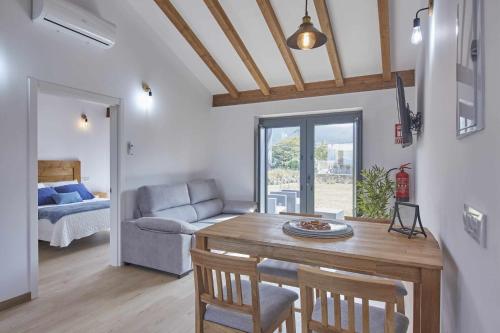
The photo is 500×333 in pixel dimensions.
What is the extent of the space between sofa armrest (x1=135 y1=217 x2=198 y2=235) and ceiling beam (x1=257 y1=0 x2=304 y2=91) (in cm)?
262

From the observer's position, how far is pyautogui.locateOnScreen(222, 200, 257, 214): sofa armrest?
5.00 m

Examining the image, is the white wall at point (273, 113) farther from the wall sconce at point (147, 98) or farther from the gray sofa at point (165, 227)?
the wall sconce at point (147, 98)

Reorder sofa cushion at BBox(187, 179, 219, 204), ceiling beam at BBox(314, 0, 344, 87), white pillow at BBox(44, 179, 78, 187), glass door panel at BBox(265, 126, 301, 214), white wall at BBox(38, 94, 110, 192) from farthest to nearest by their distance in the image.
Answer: white wall at BBox(38, 94, 110, 192) → white pillow at BBox(44, 179, 78, 187) → glass door panel at BBox(265, 126, 301, 214) → sofa cushion at BBox(187, 179, 219, 204) → ceiling beam at BBox(314, 0, 344, 87)

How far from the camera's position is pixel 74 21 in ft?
10.0

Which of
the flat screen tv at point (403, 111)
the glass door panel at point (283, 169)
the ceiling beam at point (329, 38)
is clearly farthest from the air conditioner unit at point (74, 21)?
the flat screen tv at point (403, 111)

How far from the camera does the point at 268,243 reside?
166 cm

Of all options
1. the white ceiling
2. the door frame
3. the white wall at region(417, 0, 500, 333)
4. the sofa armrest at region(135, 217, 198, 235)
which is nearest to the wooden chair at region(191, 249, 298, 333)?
the white wall at region(417, 0, 500, 333)

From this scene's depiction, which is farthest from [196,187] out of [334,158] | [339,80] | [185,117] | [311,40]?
[311,40]

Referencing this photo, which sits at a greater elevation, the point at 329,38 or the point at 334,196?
the point at 329,38

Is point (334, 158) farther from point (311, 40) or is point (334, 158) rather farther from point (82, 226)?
point (82, 226)

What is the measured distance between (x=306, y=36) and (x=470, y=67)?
4.62 feet

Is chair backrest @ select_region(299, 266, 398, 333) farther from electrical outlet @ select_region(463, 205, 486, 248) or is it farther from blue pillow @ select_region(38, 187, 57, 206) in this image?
blue pillow @ select_region(38, 187, 57, 206)

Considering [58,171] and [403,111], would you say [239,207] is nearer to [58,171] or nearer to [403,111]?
[403,111]

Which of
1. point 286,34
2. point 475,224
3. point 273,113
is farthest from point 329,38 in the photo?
point 475,224
